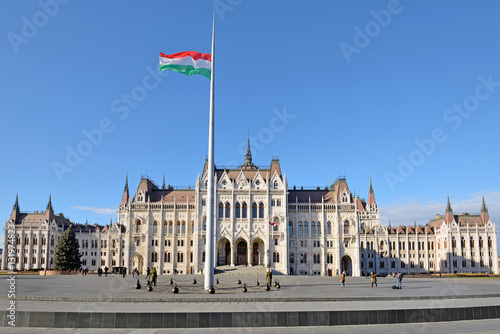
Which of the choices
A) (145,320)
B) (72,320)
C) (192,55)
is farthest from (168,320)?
(192,55)

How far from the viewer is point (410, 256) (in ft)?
379

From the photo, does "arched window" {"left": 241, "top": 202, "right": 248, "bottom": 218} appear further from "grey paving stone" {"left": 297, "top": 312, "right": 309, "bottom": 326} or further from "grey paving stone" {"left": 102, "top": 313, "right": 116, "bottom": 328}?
"grey paving stone" {"left": 102, "top": 313, "right": 116, "bottom": 328}

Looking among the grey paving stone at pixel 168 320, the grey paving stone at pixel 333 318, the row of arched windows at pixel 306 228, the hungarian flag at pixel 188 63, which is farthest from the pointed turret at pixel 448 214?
the grey paving stone at pixel 168 320

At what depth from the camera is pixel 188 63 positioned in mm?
31594

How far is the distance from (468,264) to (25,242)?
116m

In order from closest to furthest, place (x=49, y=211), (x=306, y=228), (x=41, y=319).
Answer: (x=41, y=319)
(x=306, y=228)
(x=49, y=211)

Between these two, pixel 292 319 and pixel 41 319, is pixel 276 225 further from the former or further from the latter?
→ pixel 41 319

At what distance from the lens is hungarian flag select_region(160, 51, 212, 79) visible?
31141 millimetres

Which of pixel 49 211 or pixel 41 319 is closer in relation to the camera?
pixel 41 319

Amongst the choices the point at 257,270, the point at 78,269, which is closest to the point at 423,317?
the point at 257,270

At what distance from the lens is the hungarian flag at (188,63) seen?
31.1 meters

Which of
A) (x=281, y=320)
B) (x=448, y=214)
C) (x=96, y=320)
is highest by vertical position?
(x=448, y=214)

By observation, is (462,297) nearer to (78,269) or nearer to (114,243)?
(78,269)

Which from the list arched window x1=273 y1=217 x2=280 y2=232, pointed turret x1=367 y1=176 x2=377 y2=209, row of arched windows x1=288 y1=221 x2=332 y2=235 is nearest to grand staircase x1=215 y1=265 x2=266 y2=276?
arched window x1=273 y1=217 x2=280 y2=232
